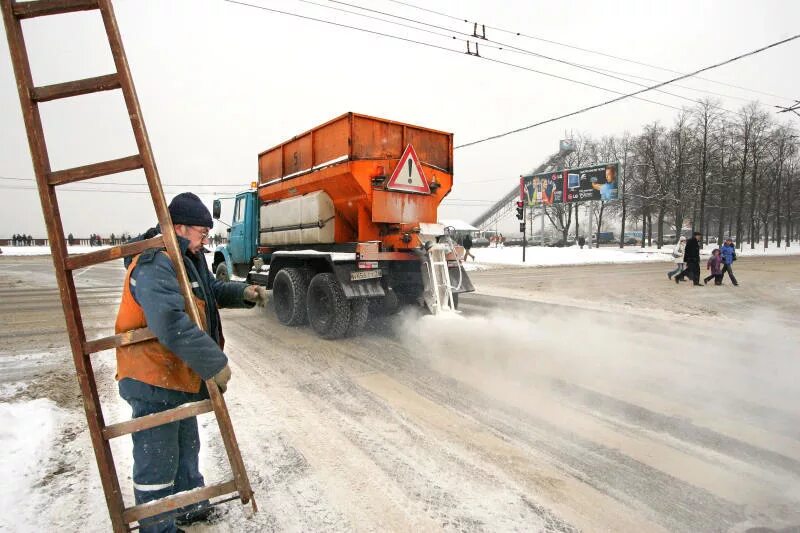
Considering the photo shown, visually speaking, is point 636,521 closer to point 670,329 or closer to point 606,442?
point 606,442

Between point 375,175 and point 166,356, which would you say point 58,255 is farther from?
point 375,175

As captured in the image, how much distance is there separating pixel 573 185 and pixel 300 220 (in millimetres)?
39544

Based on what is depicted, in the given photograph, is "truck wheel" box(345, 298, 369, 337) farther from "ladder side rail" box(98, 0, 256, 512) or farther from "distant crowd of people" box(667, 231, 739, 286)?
"distant crowd of people" box(667, 231, 739, 286)

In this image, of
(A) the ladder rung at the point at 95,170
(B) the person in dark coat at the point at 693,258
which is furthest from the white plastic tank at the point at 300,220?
(B) the person in dark coat at the point at 693,258

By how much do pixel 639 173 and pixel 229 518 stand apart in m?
47.2

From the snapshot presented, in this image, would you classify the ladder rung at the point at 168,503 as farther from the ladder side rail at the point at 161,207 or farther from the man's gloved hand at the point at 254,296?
the man's gloved hand at the point at 254,296

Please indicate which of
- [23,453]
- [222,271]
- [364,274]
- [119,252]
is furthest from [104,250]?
[222,271]

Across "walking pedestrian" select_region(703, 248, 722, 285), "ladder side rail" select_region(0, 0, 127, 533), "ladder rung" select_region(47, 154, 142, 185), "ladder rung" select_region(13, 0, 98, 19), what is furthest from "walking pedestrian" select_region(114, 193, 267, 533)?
"walking pedestrian" select_region(703, 248, 722, 285)

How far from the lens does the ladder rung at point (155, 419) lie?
2018 mm

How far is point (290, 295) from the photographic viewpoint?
285 inches

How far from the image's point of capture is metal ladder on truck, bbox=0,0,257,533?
6.55 ft

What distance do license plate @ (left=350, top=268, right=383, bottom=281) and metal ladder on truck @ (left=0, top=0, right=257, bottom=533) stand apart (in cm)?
416

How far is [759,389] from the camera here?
4438 millimetres

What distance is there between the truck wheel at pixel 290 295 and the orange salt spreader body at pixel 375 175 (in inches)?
36.6
